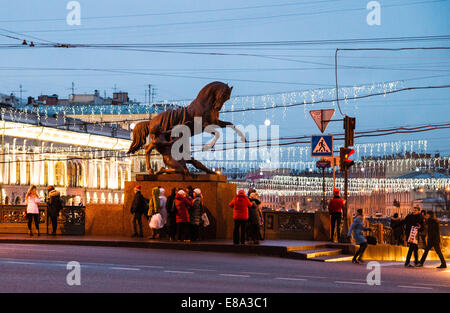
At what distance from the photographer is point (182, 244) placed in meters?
22.9

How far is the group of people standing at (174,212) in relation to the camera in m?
23.2

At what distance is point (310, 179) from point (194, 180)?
3708 inches

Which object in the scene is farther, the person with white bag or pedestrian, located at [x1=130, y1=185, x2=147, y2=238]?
pedestrian, located at [x1=130, y1=185, x2=147, y2=238]

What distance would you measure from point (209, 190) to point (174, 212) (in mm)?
1590

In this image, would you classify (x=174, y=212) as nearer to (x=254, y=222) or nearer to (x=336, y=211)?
(x=254, y=222)

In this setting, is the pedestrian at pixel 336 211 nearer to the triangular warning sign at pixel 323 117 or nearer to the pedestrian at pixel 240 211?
the triangular warning sign at pixel 323 117

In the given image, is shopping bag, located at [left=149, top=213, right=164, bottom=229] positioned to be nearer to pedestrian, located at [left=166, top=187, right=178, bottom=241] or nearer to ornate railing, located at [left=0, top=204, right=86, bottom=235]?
pedestrian, located at [left=166, top=187, right=178, bottom=241]

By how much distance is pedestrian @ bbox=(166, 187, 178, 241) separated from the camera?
2402cm

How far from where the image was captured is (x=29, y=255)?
19359mm

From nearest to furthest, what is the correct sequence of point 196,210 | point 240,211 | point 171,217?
point 240,211, point 196,210, point 171,217

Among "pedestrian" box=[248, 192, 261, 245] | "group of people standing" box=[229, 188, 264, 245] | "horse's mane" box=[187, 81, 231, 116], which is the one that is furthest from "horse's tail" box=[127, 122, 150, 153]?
"pedestrian" box=[248, 192, 261, 245]

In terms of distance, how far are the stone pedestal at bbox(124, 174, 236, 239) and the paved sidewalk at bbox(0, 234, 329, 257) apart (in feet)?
4.27

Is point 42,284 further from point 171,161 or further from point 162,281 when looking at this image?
point 171,161

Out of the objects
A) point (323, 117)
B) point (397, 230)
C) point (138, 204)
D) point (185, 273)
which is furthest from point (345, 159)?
point (397, 230)
